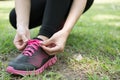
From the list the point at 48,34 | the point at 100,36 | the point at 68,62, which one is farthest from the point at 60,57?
the point at 100,36

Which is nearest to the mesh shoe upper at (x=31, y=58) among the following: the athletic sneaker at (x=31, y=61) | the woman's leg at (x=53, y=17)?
the athletic sneaker at (x=31, y=61)

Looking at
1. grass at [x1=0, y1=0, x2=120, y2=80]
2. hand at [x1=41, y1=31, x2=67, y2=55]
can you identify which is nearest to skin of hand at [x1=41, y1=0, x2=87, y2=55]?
hand at [x1=41, y1=31, x2=67, y2=55]

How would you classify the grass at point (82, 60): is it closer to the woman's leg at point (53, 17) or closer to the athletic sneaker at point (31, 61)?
the athletic sneaker at point (31, 61)

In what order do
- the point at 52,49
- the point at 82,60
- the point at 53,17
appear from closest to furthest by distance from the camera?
the point at 52,49, the point at 53,17, the point at 82,60

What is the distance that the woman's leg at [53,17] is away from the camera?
7.98ft

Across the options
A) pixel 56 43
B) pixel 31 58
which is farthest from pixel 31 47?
pixel 56 43

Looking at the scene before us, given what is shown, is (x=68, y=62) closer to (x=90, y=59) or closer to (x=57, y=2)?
(x=90, y=59)

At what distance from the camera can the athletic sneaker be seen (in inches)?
86.8

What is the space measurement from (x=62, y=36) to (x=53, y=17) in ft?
0.71

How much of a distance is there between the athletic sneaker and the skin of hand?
0.06 meters

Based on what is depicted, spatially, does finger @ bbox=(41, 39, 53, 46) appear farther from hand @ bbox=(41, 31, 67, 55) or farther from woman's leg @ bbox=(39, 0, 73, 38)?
woman's leg @ bbox=(39, 0, 73, 38)

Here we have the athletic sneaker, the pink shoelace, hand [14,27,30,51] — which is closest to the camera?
the athletic sneaker

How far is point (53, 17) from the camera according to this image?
8.02 feet

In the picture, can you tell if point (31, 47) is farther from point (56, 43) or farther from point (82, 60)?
point (82, 60)
